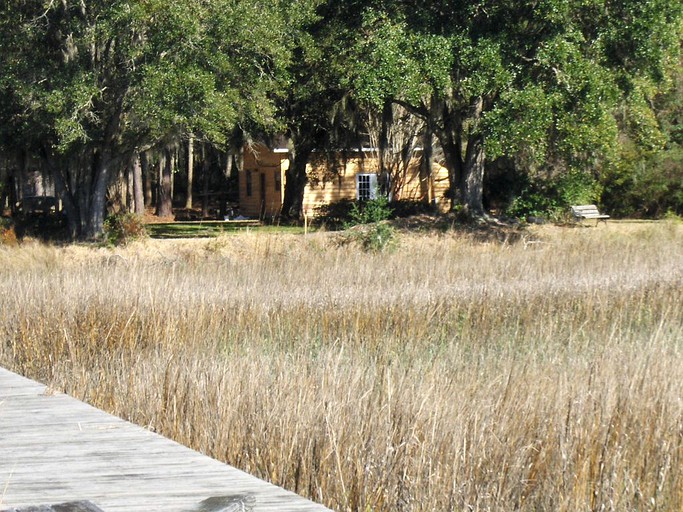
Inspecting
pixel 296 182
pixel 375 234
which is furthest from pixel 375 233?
pixel 296 182

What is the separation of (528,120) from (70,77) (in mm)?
11254

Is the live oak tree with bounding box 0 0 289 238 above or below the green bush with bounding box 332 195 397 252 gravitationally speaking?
above

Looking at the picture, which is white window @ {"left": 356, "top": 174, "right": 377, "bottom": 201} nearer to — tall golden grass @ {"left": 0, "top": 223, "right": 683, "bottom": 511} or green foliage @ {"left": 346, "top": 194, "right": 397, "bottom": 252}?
green foliage @ {"left": 346, "top": 194, "right": 397, "bottom": 252}

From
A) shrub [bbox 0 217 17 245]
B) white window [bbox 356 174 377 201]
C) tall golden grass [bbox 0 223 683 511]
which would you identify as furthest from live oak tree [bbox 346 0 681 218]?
white window [bbox 356 174 377 201]

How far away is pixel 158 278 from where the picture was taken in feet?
42.0

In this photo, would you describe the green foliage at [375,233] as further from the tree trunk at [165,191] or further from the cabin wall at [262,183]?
the tree trunk at [165,191]

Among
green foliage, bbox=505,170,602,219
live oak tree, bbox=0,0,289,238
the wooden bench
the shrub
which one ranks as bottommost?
the shrub

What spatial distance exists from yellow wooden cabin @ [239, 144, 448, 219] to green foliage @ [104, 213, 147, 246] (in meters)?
11.4

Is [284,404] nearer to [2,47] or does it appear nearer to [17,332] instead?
[17,332]

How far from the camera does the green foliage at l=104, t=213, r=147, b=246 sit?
84.5 ft

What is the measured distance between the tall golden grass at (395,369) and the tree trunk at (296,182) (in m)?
21.2

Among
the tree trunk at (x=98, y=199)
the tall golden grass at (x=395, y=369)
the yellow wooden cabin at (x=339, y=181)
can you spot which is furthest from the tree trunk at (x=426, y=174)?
the tall golden grass at (x=395, y=369)

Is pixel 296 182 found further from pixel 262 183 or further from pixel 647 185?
pixel 647 185

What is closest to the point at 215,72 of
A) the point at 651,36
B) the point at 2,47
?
the point at 2,47
